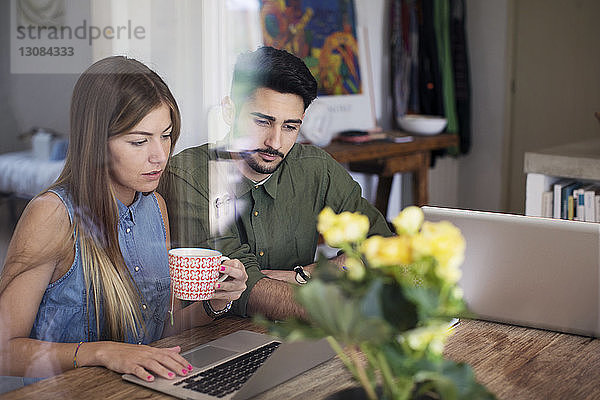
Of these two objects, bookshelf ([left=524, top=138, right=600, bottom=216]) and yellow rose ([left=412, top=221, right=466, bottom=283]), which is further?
bookshelf ([left=524, top=138, right=600, bottom=216])

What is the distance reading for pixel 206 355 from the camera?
142 centimetres

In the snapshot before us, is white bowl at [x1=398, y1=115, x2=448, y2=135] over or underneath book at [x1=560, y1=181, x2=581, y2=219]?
over

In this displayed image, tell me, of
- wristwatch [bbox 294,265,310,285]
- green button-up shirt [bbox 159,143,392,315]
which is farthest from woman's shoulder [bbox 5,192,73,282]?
wristwatch [bbox 294,265,310,285]

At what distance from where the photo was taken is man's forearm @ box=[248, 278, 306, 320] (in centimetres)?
168

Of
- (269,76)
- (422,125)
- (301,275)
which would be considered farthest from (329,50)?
(301,275)

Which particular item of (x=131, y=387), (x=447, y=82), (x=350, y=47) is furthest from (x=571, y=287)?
(x=447, y=82)

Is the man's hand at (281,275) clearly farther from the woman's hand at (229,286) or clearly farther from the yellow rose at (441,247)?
the yellow rose at (441,247)

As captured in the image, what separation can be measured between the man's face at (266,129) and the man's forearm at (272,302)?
33 cm

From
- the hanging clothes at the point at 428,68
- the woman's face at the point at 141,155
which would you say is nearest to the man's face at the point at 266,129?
the woman's face at the point at 141,155

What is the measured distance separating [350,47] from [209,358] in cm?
290

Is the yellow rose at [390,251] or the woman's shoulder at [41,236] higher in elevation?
→ the yellow rose at [390,251]

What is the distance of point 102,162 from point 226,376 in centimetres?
45

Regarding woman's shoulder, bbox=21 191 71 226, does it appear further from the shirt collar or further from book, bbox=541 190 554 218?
book, bbox=541 190 554 218

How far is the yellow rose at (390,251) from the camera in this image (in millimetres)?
744
